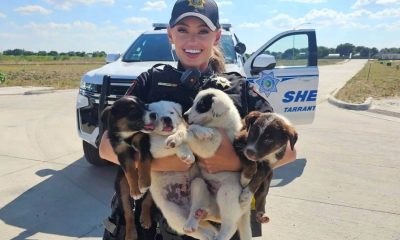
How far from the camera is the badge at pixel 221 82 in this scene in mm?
2525

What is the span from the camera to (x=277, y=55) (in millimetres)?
8219

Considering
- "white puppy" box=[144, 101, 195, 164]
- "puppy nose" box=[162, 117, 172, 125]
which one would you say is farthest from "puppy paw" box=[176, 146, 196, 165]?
"puppy nose" box=[162, 117, 172, 125]

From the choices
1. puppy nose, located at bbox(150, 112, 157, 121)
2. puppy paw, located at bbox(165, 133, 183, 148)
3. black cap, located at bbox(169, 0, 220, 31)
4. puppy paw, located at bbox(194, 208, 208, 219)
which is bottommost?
puppy paw, located at bbox(194, 208, 208, 219)

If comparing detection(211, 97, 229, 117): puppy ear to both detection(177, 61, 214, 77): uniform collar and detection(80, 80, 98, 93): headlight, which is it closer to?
detection(177, 61, 214, 77): uniform collar

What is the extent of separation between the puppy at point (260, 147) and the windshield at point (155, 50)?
15.5ft

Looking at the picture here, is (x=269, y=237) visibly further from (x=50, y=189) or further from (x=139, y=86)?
(x=50, y=189)

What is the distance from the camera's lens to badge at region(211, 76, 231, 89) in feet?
8.29

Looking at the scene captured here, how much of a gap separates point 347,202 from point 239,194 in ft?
11.8

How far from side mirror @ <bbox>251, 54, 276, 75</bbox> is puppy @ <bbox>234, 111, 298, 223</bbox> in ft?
16.3

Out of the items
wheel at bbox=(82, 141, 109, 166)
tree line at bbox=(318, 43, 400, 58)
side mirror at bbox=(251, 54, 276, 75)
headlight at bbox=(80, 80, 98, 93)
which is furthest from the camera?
tree line at bbox=(318, 43, 400, 58)

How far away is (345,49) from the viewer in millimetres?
143625

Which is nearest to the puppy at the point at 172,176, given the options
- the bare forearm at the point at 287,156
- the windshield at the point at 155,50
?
the bare forearm at the point at 287,156

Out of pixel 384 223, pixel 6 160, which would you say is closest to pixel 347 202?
pixel 384 223

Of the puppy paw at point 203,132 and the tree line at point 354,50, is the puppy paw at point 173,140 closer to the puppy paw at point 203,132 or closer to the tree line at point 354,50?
the puppy paw at point 203,132
